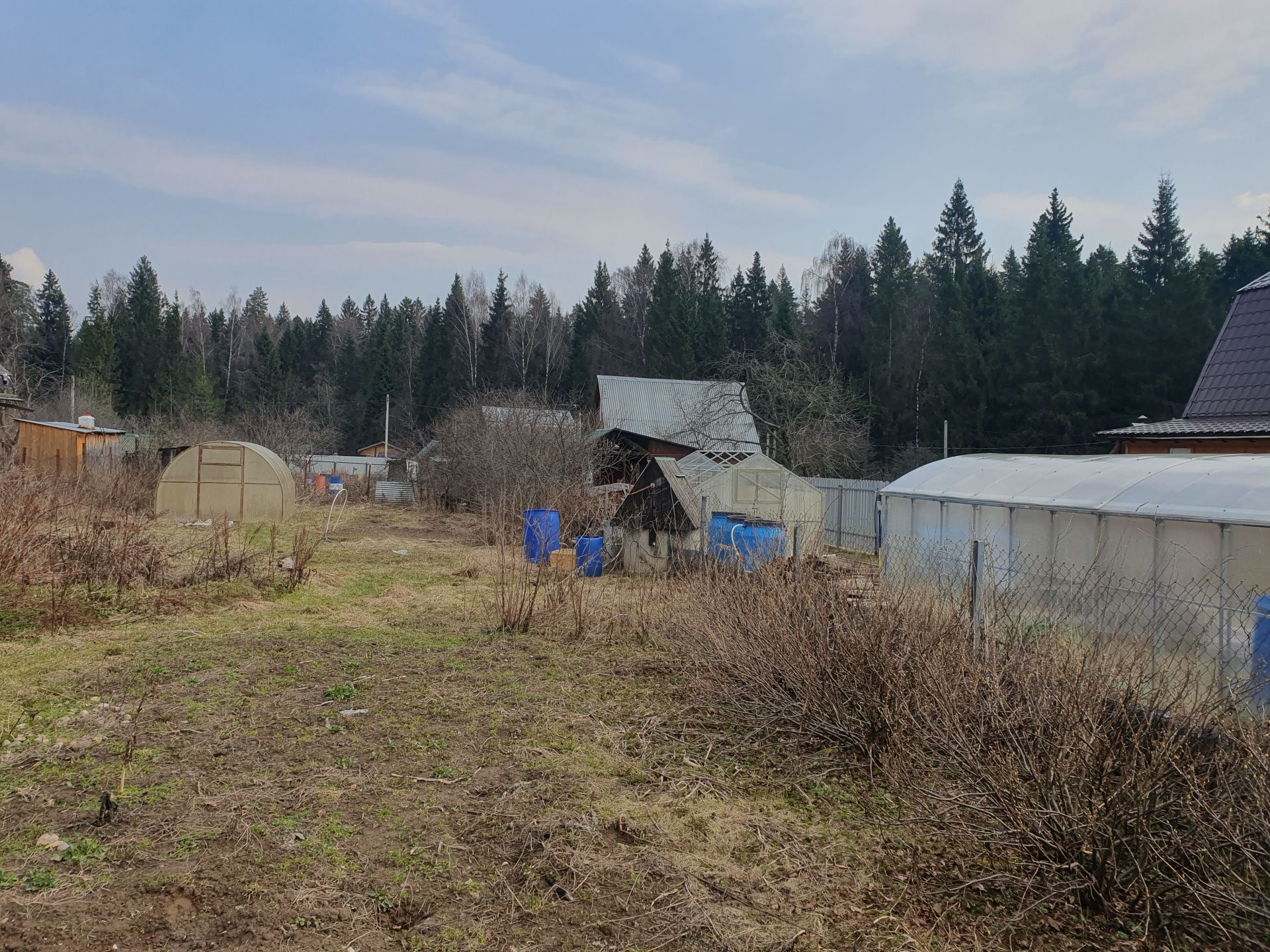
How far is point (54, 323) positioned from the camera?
62.0 meters

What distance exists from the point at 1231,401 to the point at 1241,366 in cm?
Answer: 99

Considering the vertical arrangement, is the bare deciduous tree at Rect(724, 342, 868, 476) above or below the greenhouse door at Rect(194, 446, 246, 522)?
above

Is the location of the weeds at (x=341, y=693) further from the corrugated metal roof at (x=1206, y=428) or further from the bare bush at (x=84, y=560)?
the corrugated metal roof at (x=1206, y=428)

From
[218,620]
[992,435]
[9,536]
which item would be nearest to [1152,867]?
[218,620]

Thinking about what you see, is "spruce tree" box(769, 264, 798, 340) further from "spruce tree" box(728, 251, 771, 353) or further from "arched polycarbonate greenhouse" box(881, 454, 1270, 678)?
"arched polycarbonate greenhouse" box(881, 454, 1270, 678)

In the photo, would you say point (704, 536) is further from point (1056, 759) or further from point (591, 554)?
point (1056, 759)

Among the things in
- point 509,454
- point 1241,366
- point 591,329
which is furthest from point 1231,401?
point 591,329

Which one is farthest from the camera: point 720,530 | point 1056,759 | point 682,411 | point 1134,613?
point 682,411

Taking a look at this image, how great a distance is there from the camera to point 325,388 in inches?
2527

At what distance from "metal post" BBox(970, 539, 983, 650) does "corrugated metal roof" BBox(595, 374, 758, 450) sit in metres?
24.5

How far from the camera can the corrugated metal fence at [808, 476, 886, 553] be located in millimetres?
20672

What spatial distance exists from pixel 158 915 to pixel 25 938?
0.41m

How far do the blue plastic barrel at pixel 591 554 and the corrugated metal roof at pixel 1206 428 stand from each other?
989cm

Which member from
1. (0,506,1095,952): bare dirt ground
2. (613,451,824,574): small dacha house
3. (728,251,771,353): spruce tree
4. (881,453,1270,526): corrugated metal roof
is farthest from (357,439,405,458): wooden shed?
(0,506,1095,952): bare dirt ground
